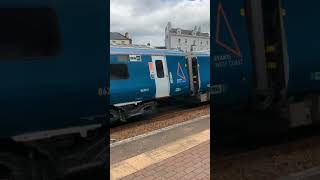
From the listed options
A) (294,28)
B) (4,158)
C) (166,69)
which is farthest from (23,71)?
(166,69)

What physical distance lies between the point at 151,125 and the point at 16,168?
7639 millimetres

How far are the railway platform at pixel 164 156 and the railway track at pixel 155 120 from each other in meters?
0.96

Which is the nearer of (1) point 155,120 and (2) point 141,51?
(1) point 155,120

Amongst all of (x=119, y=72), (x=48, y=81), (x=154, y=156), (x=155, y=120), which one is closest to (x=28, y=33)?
(x=48, y=81)

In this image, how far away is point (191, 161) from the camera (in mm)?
5723

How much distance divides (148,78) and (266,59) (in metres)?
8.03

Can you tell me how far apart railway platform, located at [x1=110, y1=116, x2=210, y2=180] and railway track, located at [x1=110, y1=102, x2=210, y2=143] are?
964mm

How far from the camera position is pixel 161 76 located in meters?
12.2

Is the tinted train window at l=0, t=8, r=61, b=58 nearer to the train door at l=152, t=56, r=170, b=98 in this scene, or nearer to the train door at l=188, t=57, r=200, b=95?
the train door at l=152, t=56, r=170, b=98

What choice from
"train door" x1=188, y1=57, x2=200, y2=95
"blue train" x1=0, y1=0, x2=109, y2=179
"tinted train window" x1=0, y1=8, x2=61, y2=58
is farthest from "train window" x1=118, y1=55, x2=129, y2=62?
"tinted train window" x1=0, y1=8, x2=61, y2=58

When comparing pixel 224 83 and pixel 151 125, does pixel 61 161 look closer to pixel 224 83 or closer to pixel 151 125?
pixel 224 83

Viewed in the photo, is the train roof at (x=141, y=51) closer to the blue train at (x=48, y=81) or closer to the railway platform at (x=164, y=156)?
the railway platform at (x=164, y=156)

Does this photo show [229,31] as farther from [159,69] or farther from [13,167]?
[159,69]

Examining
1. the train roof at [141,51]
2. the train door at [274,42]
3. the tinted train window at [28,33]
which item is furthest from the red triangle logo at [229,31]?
the train roof at [141,51]
